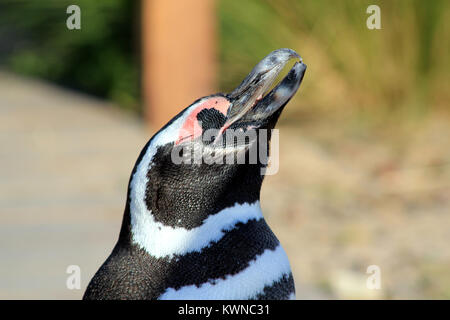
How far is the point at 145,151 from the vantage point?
160cm

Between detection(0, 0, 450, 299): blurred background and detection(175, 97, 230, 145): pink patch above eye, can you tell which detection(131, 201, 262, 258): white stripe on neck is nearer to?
detection(175, 97, 230, 145): pink patch above eye

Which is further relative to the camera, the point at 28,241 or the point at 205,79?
the point at 205,79

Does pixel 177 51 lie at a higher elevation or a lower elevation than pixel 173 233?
higher

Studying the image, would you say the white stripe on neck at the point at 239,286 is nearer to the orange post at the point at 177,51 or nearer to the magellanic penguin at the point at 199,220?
the magellanic penguin at the point at 199,220

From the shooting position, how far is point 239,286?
1.57 meters

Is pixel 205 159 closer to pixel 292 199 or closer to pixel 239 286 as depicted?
pixel 239 286

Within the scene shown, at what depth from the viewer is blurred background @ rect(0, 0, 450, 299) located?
383 centimetres

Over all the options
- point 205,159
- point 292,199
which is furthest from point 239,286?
point 292,199

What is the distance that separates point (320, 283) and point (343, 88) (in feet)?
9.70

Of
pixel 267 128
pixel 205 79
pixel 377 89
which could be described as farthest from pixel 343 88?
pixel 267 128

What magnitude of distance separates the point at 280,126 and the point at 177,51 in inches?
50.2

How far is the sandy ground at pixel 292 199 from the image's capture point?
3.60m

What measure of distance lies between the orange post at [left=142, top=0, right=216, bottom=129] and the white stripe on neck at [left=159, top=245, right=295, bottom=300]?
12.3ft
